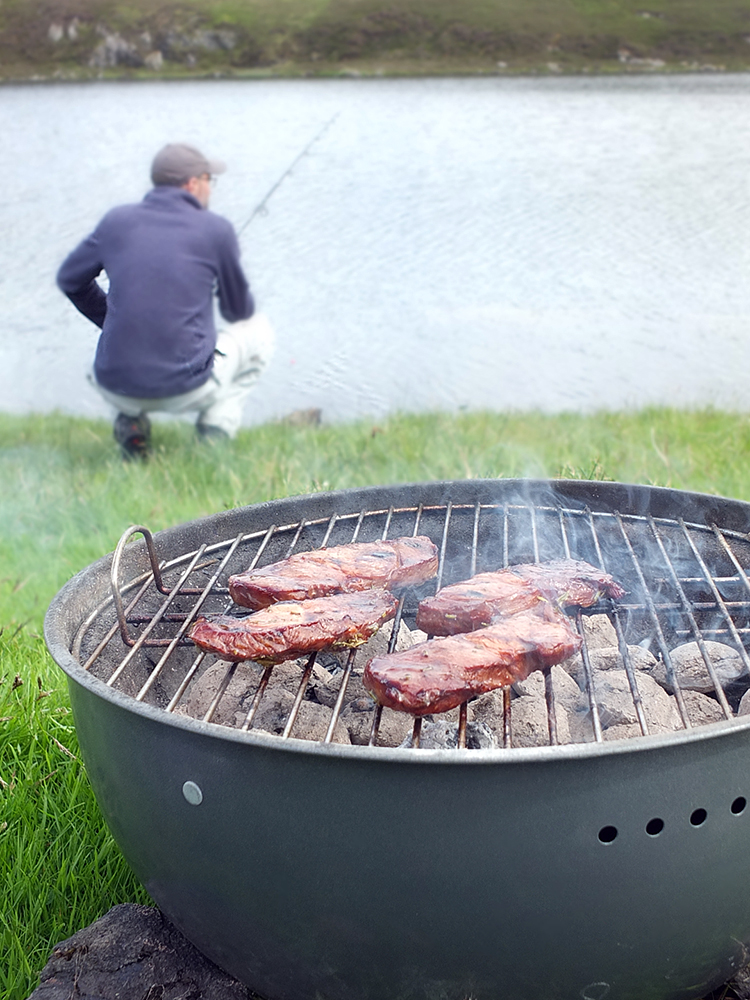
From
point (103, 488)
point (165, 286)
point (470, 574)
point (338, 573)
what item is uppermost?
point (338, 573)

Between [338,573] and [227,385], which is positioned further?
[227,385]

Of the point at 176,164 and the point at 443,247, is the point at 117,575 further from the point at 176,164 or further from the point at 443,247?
the point at 443,247

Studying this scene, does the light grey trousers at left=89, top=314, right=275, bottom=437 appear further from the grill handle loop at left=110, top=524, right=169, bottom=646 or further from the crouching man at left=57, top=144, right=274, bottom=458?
the grill handle loop at left=110, top=524, right=169, bottom=646

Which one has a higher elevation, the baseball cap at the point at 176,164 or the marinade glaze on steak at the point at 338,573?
the baseball cap at the point at 176,164

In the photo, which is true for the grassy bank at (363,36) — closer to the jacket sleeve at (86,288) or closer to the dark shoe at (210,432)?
the dark shoe at (210,432)

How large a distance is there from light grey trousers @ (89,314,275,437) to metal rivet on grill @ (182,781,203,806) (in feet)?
12.7

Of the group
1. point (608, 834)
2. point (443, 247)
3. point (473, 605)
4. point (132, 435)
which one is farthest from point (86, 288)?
point (443, 247)

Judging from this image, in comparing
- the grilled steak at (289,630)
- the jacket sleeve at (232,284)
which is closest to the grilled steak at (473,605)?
the grilled steak at (289,630)

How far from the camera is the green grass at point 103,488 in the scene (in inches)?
Result: 86.0

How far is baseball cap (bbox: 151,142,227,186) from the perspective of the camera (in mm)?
5121

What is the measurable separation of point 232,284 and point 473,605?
4.17 meters

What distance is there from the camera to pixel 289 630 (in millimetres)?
1834

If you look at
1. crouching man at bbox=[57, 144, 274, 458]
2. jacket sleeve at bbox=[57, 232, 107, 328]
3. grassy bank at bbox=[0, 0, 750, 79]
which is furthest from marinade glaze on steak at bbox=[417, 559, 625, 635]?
grassy bank at bbox=[0, 0, 750, 79]

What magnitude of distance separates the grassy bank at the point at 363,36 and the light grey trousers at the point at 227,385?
8.99ft
